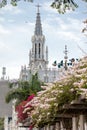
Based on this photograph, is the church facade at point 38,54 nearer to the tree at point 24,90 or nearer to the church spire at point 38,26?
the church spire at point 38,26

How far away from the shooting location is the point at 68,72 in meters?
14.3

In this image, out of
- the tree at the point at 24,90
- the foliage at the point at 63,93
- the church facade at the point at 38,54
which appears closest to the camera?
the foliage at the point at 63,93

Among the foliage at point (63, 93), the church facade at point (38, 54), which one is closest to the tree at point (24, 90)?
the foliage at point (63, 93)

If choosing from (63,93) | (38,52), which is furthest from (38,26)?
(63,93)

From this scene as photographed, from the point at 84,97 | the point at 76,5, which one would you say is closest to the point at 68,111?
the point at 84,97

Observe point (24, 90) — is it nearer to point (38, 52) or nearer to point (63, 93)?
point (63, 93)

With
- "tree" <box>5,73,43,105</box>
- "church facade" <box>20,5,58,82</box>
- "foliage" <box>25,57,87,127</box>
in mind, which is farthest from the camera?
"church facade" <box>20,5,58,82</box>

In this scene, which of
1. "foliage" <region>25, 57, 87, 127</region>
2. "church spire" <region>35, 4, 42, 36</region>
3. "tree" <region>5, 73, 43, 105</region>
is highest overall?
"church spire" <region>35, 4, 42, 36</region>

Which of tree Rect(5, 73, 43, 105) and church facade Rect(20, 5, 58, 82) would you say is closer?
tree Rect(5, 73, 43, 105)

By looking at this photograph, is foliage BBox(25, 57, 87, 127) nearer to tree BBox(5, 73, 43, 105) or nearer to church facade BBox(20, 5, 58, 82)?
tree BBox(5, 73, 43, 105)

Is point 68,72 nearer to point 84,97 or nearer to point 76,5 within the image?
point 84,97

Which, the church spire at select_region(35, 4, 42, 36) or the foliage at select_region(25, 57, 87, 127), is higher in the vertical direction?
the church spire at select_region(35, 4, 42, 36)

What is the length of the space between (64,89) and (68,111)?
6.68 ft

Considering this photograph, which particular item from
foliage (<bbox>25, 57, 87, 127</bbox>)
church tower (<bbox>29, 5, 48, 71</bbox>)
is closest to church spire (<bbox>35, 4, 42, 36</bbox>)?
church tower (<bbox>29, 5, 48, 71</bbox>)
